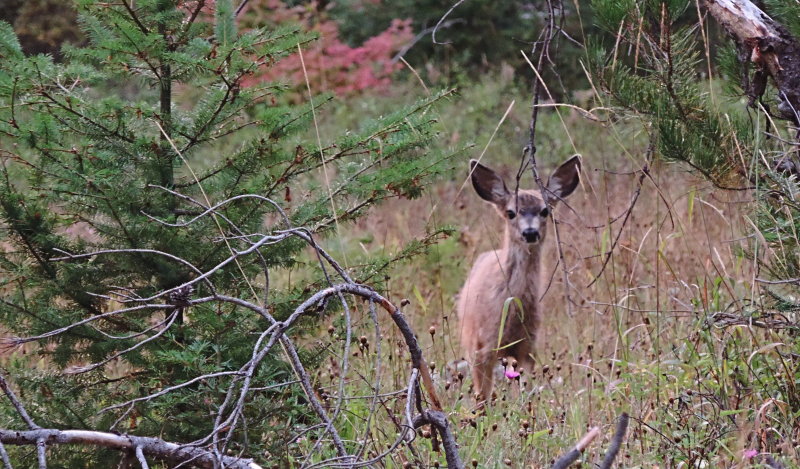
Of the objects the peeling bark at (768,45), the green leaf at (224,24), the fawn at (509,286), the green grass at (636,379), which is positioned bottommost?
the fawn at (509,286)

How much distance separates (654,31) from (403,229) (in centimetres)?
466

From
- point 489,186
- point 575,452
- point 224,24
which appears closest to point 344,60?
point 489,186

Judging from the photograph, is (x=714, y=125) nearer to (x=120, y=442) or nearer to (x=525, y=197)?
(x=120, y=442)

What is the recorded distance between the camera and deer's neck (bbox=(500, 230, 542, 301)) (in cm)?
666

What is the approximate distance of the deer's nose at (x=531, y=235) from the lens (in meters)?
6.46

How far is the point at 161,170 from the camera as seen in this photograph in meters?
4.03

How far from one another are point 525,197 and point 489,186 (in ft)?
1.32

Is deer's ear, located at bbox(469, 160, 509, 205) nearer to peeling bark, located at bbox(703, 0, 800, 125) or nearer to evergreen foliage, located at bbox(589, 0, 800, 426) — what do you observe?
evergreen foliage, located at bbox(589, 0, 800, 426)

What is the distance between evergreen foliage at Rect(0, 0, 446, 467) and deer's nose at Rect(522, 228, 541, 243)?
93.1 inches

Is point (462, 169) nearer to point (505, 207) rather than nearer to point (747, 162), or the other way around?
point (505, 207)

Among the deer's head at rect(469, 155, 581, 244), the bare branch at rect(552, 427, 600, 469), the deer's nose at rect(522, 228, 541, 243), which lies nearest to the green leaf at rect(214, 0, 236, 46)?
the bare branch at rect(552, 427, 600, 469)

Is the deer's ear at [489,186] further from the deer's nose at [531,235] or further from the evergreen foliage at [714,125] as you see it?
the evergreen foliage at [714,125]

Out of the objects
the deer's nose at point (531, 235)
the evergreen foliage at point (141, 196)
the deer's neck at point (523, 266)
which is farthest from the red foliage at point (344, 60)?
the evergreen foliage at point (141, 196)

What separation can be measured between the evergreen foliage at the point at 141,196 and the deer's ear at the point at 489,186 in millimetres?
2819
